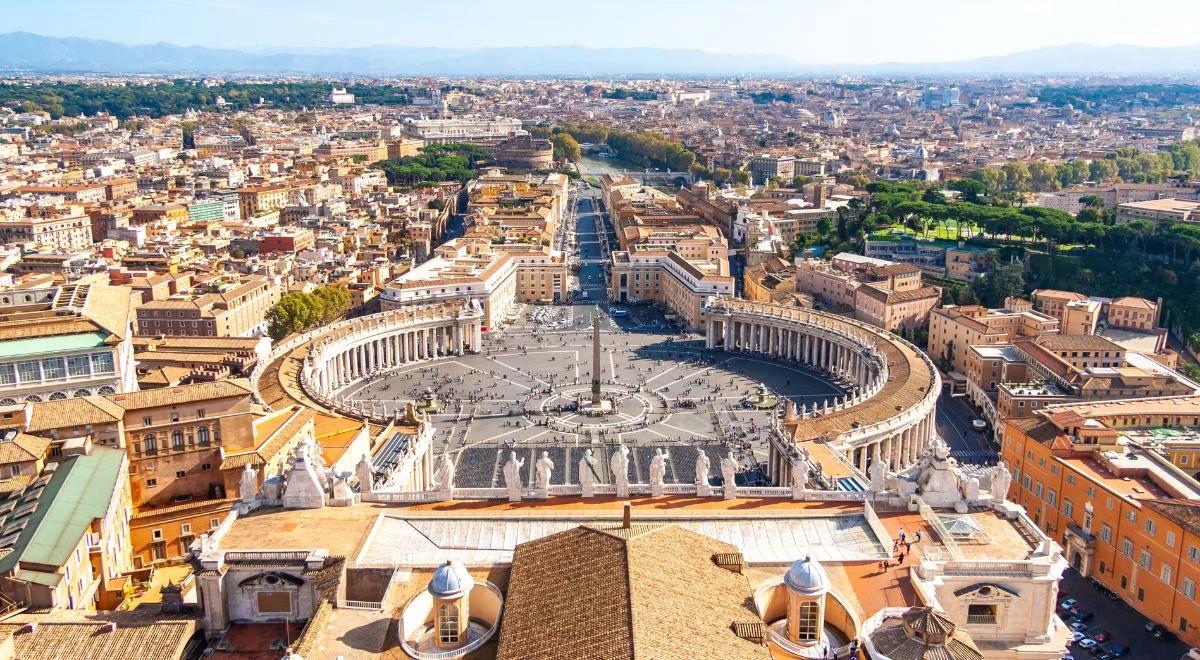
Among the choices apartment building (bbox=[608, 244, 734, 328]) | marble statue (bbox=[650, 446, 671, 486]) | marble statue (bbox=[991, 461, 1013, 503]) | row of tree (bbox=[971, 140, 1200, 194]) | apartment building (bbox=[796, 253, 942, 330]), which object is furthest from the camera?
row of tree (bbox=[971, 140, 1200, 194])

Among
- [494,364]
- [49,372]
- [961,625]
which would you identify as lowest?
[494,364]

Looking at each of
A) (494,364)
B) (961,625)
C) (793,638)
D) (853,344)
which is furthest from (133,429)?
(853,344)

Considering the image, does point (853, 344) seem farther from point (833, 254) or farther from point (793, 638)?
point (793, 638)

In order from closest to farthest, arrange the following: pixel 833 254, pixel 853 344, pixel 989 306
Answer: pixel 853 344 < pixel 989 306 < pixel 833 254

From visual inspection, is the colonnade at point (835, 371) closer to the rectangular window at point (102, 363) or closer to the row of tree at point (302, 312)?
the rectangular window at point (102, 363)

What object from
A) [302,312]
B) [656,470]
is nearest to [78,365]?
[656,470]

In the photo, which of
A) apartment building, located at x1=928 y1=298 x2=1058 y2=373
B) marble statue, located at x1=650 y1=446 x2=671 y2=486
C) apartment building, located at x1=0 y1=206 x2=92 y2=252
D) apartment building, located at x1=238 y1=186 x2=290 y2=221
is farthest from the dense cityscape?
apartment building, located at x1=238 y1=186 x2=290 y2=221

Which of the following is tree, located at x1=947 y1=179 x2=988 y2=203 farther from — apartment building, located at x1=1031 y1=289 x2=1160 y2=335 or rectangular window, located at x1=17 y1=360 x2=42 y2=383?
rectangular window, located at x1=17 y1=360 x2=42 y2=383
